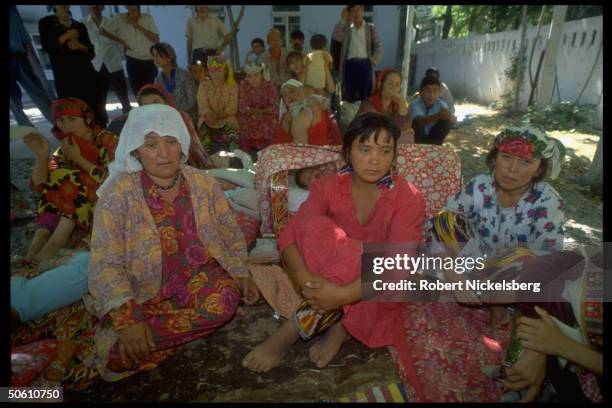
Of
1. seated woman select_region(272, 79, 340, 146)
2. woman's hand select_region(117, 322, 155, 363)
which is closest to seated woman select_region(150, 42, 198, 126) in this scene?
seated woman select_region(272, 79, 340, 146)

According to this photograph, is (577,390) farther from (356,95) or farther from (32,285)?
(356,95)

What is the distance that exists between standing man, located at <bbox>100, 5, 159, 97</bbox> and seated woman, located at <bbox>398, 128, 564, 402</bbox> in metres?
5.50

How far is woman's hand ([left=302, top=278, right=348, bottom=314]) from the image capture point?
1853mm

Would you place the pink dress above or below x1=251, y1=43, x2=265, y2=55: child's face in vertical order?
below

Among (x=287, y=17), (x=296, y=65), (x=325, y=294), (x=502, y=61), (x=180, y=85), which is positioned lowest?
(x=325, y=294)

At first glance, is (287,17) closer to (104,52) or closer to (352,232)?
(104,52)

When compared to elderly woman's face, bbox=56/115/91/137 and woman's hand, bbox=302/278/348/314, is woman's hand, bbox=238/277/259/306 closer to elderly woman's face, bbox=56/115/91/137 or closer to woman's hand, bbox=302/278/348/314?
woman's hand, bbox=302/278/348/314

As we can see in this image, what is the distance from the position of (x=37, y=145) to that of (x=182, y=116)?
4.06ft

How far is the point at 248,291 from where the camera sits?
2.25m

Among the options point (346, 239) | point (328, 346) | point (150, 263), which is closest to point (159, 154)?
point (150, 263)

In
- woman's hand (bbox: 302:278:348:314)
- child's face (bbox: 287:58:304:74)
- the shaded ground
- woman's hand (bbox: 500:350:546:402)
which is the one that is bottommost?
the shaded ground

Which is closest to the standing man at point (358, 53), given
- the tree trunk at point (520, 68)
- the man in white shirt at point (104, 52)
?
the man in white shirt at point (104, 52)

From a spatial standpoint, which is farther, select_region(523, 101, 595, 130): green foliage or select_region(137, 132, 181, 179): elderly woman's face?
select_region(523, 101, 595, 130): green foliage

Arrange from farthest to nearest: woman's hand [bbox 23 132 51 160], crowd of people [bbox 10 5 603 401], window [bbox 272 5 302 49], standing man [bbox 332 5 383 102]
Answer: window [bbox 272 5 302 49] < standing man [bbox 332 5 383 102] < woman's hand [bbox 23 132 51 160] < crowd of people [bbox 10 5 603 401]
